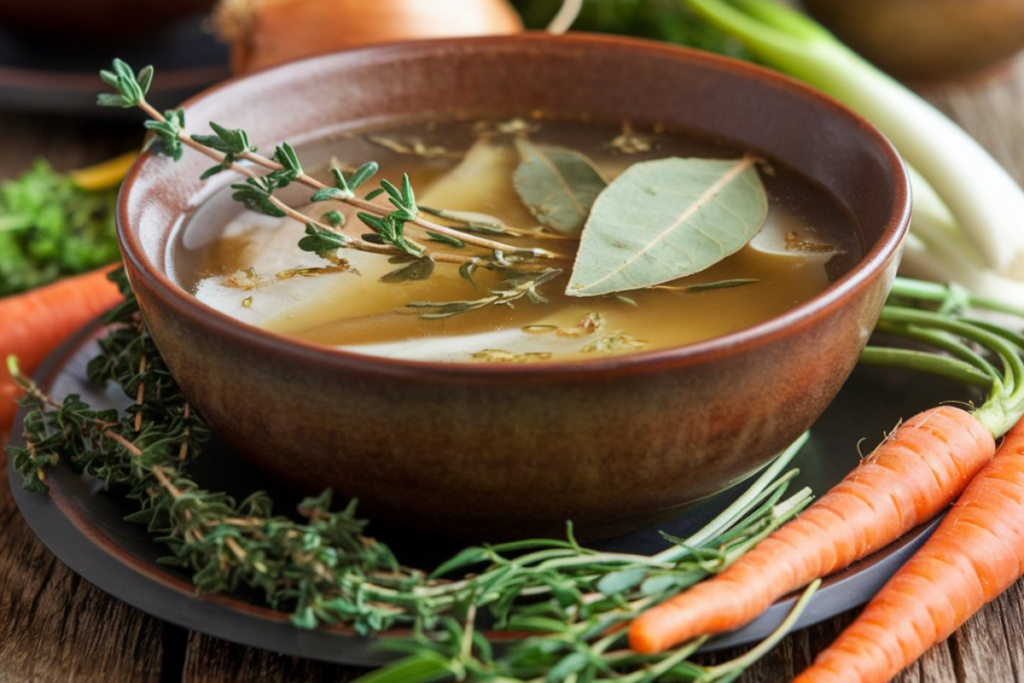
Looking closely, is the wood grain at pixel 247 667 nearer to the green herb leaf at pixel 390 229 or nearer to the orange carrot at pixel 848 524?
the orange carrot at pixel 848 524

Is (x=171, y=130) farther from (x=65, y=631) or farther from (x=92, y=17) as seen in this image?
(x=92, y=17)

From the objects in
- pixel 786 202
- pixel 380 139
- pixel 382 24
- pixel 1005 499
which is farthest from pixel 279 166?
pixel 382 24

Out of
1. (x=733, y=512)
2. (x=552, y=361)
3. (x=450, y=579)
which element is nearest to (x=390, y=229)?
(x=552, y=361)

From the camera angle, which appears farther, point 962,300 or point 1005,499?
point 962,300

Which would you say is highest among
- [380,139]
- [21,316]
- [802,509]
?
[802,509]

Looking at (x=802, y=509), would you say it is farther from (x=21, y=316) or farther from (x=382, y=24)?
(x=382, y=24)

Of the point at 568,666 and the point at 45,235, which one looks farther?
the point at 45,235

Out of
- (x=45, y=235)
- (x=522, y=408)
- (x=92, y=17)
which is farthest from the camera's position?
(x=92, y=17)

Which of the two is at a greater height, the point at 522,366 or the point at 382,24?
the point at 522,366
